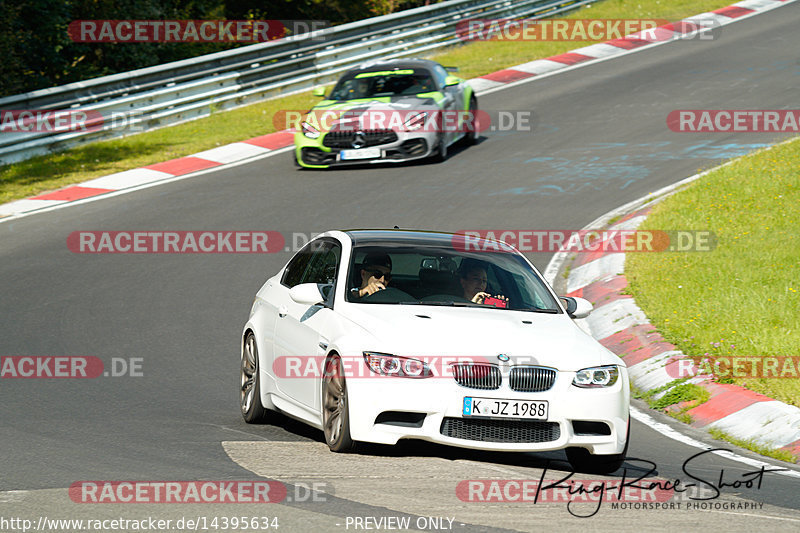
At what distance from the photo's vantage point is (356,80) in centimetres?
2078

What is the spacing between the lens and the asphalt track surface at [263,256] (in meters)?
7.59

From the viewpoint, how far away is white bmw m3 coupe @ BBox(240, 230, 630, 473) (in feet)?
23.9

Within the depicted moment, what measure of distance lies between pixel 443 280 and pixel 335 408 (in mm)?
1459

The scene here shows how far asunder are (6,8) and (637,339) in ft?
59.2

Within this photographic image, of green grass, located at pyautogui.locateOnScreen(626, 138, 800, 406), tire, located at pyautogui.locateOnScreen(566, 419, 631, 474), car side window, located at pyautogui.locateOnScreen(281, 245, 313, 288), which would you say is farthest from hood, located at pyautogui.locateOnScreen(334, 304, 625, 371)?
green grass, located at pyautogui.locateOnScreen(626, 138, 800, 406)

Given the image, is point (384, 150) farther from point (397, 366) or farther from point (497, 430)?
point (497, 430)

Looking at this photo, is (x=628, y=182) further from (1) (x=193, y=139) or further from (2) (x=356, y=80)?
(1) (x=193, y=139)

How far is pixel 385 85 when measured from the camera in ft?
67.2

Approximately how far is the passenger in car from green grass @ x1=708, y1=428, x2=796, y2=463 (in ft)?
6.49

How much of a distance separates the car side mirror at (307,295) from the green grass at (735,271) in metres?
3.73

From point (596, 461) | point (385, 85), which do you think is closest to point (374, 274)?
point (596, 461)

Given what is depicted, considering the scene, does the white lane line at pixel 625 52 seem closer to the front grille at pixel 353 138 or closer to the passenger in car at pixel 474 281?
the front grille at pixel 353 138

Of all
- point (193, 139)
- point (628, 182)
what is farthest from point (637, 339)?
point (193, 139)

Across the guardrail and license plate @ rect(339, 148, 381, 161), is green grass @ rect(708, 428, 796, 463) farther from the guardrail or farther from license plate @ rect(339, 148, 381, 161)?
the guardrail
